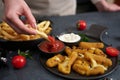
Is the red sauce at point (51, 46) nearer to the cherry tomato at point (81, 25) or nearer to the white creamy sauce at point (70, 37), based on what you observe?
the white creamy sauce at point (70, 37)

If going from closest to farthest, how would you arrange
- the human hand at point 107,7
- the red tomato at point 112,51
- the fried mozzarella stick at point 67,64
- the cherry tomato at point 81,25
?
the fried mozzarella stick at point 67,64 < the red tomato at point 112,51 < the cherry tomato at point 81,25 < the human hand at point 107,7

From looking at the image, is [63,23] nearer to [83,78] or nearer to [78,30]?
[78,30]

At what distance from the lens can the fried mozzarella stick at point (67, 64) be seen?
94cm

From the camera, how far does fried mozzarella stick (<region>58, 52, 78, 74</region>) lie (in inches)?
36.9

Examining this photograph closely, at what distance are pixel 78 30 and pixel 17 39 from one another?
377 mm

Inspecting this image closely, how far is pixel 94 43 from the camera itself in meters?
1.10

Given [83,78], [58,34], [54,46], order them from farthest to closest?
[58,34] < [54,46] < [83,78]

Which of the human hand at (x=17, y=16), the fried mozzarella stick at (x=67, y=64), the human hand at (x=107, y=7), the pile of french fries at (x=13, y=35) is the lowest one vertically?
the human hand at (x=107, y=7)

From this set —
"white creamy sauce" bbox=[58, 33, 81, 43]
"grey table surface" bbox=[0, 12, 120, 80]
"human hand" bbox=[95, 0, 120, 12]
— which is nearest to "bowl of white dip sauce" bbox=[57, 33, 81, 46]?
"white creamy sauce" bbox=[58, 33, 81, 43]

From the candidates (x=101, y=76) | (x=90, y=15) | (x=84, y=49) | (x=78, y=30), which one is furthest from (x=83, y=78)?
(x=90, y=15)

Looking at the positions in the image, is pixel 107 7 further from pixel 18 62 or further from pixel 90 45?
pixel 18 62

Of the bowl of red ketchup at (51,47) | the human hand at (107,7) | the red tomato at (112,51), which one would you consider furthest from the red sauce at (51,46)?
the human hand at (107,7)

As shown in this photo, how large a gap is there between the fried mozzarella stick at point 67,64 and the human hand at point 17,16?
161 mm

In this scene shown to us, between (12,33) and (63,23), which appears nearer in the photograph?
(12,33)
